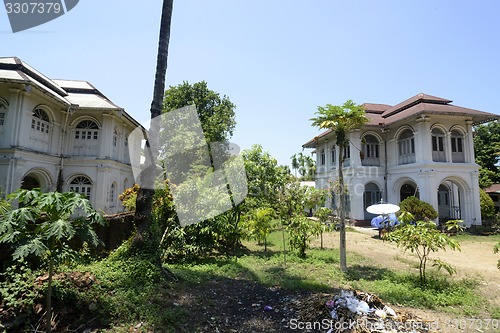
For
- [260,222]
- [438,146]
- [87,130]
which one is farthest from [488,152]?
[87,130]

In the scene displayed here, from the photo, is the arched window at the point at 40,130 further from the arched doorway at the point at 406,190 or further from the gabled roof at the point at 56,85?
the arched doorway at the point at 406,190

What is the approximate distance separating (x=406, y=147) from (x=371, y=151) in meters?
2.39

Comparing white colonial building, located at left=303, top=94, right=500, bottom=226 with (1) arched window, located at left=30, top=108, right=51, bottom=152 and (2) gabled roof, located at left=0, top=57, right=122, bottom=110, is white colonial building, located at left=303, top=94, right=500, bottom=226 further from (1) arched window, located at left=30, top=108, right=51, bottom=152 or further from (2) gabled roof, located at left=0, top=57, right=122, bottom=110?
(1) arched window, located at left=30, top=108, right=51, bottom=152

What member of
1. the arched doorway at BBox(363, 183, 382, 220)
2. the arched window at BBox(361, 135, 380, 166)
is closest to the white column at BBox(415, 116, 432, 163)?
the arched window at BBox(361, 135, 380, 166)

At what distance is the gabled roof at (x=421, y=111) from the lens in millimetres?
16583

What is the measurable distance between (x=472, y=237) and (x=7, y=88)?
79.8 feet

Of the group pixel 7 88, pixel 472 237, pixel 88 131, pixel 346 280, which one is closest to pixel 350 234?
pixel 472 237

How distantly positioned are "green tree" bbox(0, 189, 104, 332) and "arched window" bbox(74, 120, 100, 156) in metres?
12.6

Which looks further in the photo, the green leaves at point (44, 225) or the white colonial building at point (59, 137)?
the white colonial building at point (59, 137)

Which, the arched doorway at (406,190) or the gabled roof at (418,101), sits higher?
the gabled roof at (418,101)

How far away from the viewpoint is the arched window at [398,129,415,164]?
59.7 ft

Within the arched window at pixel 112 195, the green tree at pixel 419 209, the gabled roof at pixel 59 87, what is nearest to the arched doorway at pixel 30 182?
the arched window at pixel 112 195

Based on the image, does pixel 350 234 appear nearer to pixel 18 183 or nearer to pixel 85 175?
pixel 85 175

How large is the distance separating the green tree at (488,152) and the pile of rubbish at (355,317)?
27.3 meters
